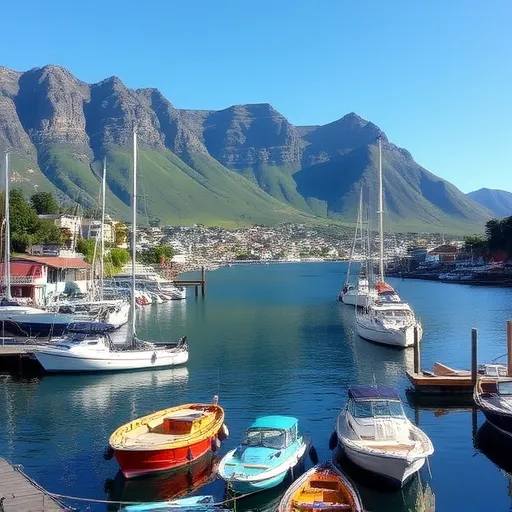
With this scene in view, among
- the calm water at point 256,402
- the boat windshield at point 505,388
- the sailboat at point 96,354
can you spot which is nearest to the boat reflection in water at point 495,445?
the calm water at point 256,402

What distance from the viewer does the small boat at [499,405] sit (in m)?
28.9

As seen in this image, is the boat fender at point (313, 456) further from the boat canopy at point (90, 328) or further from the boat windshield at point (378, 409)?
the boat canopy at point (90, 328)

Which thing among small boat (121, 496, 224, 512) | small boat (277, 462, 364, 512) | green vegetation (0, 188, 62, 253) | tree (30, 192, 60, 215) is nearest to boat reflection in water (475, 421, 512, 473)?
small boat (277, 462, 364, 512)

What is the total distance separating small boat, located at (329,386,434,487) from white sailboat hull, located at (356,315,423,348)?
26440 mm

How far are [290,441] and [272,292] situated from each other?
106 m

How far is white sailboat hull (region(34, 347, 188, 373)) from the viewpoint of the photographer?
4319cm

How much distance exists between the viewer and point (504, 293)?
12256 centimetres

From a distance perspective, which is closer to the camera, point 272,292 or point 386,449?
point 386,449

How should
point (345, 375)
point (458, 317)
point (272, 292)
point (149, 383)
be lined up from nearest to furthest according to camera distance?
point (149, 383) < point (345, 375) < point (458, 317) < point (272, 292)

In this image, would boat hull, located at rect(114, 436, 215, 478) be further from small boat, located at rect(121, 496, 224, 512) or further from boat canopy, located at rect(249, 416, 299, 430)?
small boat, located at rect(121, 496, 224, 512)

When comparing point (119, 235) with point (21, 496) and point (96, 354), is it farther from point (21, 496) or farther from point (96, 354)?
point (21, 496)

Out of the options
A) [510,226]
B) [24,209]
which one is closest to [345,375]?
[24,209]

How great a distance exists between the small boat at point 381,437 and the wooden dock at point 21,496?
1126 cm

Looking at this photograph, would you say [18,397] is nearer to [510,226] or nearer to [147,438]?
[147,438]
